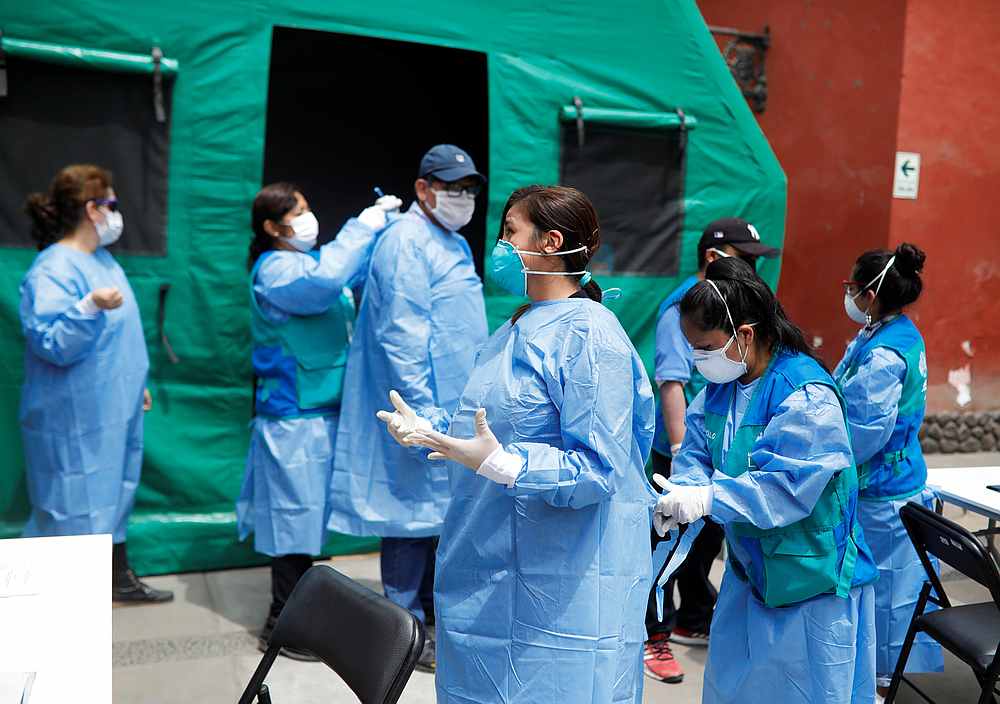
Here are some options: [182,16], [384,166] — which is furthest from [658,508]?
[384,166]

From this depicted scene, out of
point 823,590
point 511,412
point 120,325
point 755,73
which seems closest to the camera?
point 511,412

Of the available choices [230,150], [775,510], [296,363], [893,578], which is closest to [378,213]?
[296,363]

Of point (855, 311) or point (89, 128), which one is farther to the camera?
point (89, 128)

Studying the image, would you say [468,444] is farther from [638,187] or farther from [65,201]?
[638,187]

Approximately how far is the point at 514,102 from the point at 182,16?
1.36 m

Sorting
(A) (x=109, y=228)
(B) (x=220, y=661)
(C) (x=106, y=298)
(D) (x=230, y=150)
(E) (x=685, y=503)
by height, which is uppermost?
(D) (x=230, y=150)

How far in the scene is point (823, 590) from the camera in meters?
2.11

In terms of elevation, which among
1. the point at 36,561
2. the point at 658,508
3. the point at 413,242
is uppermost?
the point at 413,242

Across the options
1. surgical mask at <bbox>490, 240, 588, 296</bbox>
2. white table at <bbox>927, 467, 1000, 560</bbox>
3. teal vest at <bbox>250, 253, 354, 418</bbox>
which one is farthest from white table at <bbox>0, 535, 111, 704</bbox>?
white table at <bbox>927, 467, 1000, 560</bbox>

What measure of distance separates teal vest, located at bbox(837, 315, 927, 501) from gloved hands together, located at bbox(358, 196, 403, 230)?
1683 mm

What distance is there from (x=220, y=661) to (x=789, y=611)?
2.05 m

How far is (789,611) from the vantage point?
2.14 metres

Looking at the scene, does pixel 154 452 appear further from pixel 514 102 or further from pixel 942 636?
pixel 942 636

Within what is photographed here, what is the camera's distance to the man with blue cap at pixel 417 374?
330 centimetres
